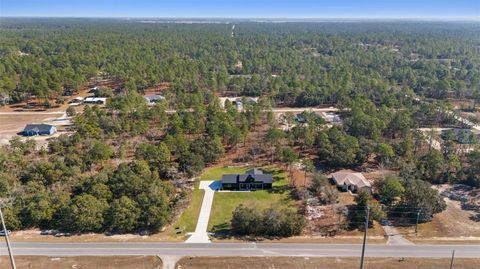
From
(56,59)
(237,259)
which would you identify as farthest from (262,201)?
(56,59)

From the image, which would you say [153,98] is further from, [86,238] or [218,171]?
[86,238]

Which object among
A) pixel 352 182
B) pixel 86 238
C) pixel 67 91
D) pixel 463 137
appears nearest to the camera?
pixel 86 238

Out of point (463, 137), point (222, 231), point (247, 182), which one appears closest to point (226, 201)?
point (247, 182)

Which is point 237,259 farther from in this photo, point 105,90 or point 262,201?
point 105,90

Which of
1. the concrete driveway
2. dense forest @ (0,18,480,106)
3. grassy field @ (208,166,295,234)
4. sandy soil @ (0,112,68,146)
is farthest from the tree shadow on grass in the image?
dense forest @ (0,18,480,106)

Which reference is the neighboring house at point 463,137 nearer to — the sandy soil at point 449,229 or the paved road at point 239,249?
the sandy soil at point 449,229
